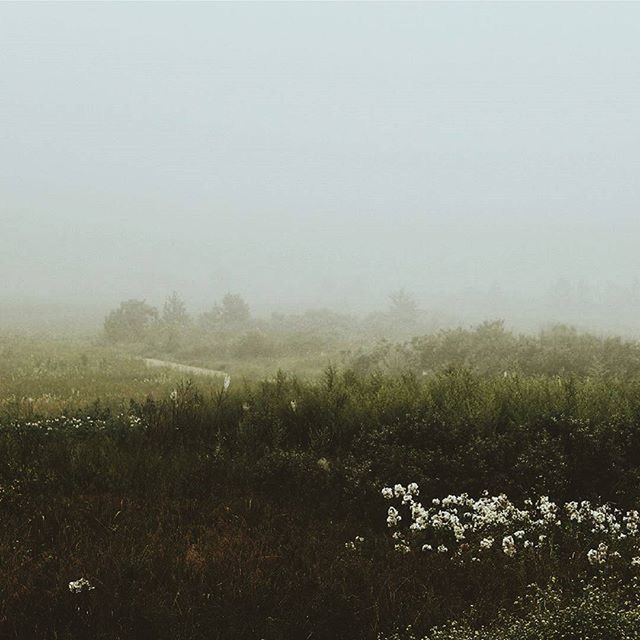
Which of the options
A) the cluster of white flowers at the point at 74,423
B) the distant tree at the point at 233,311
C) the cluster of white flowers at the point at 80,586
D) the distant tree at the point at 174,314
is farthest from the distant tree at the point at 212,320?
the cluster of white flowers at the point at 80,586

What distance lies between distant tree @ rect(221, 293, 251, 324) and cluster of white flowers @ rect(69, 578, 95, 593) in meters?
40.0

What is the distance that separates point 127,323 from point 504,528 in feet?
103

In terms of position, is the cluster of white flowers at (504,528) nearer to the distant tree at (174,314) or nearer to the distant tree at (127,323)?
the distant tree at (127,323)

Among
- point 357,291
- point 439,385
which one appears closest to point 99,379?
point 439,385

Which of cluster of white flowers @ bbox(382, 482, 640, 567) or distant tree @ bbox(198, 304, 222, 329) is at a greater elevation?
cluster of white flowers @ bbox(382, 482, 640, 567)

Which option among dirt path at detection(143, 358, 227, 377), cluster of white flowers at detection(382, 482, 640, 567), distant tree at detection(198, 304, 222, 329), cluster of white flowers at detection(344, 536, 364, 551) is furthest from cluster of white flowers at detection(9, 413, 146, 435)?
distant tree at detection(198, 304, 222, 329)

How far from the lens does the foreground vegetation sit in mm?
4262

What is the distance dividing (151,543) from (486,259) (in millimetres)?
150170

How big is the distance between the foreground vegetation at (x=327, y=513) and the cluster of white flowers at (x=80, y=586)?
0.01m

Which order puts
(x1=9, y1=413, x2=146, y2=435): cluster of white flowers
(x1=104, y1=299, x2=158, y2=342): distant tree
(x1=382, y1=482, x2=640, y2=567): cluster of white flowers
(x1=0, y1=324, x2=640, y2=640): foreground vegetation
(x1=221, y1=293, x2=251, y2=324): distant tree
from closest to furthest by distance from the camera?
1. (x1=0, y1=324, x2=640, y2=640): foreground vegetation
2. (x1=382, y1=482, x2=640, y2=567): cluster of white flowers
3. (x1=9, y1=413, x2=146, y2=435): cluster of white flowers
4. (x1=104, y1=299, x2=158, y2=342): distant tree
5. (x1=221, y1=293, x2=251, y2=324): distant tree

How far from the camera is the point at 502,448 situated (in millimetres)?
7551

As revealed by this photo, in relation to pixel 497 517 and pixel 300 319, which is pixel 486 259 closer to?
pixel 300 319

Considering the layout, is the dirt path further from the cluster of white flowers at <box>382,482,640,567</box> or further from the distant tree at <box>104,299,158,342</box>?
the cluster of white flowers at <box>382,482,640,567</box>

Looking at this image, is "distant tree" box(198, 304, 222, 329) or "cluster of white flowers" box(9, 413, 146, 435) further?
"distant tree" box(198, 304, 222, 329)
